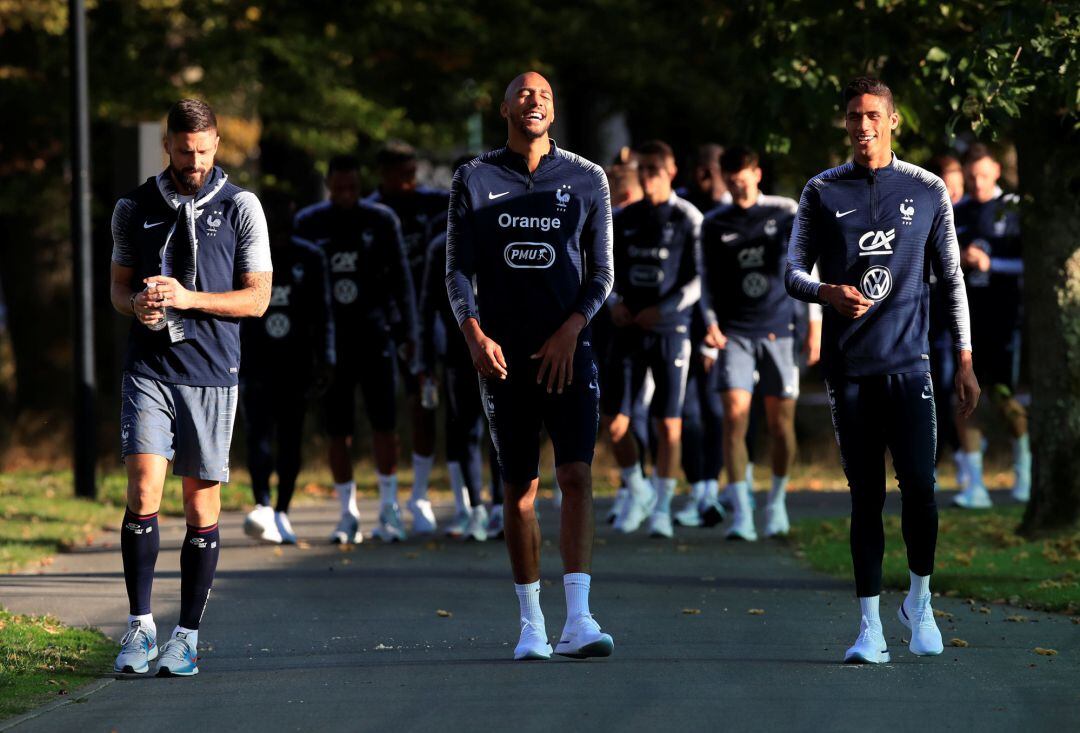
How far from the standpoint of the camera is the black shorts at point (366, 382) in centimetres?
1314

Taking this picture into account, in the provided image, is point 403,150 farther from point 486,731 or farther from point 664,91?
point 664,91

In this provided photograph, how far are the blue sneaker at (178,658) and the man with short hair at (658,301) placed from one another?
18.6 ft

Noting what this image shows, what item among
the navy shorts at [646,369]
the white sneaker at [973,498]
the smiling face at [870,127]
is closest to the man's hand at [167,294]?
the smiling face at [870,127]

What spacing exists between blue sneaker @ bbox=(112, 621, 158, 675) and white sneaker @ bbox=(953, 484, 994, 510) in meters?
8.45

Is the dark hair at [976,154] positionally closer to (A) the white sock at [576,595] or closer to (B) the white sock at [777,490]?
(B) the white sock at [777,490]

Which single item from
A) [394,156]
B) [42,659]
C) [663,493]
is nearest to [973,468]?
[663,493]

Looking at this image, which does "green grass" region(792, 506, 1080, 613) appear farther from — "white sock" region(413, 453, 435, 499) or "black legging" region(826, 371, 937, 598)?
"white sock" region(413, 453, 435, 499)

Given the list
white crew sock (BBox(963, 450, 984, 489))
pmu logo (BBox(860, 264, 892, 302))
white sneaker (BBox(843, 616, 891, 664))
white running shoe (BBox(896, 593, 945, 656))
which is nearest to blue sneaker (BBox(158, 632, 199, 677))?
white sneaker (BBox(843, 616, 891, 664))

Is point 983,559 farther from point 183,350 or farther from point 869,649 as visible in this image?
point 183,350

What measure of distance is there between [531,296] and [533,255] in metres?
0.17

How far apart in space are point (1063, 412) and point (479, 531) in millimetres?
3778

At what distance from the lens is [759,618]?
936 cm

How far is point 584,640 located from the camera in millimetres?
7879

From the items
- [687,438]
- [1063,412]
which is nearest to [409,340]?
[687,438]
